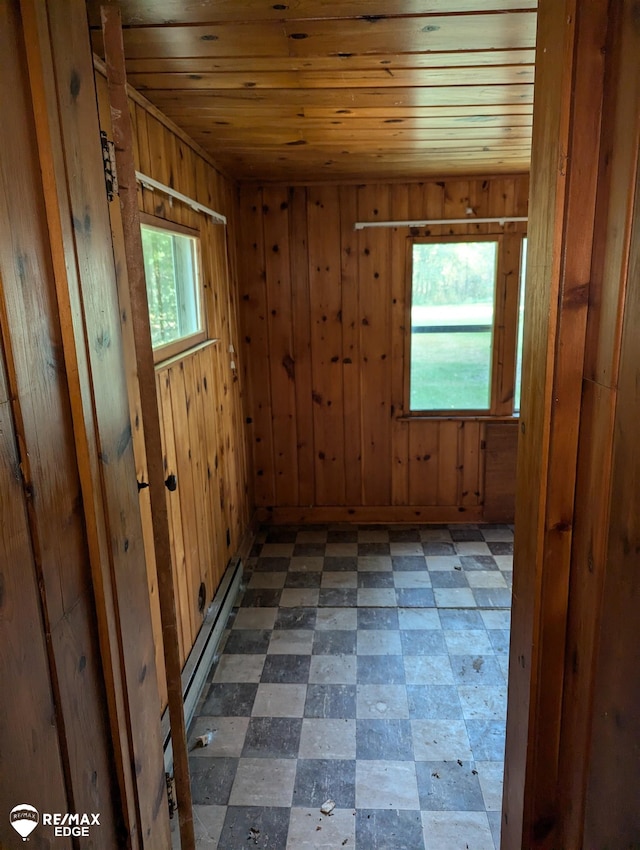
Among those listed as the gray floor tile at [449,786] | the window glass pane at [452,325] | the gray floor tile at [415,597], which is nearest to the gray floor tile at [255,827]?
the gray floor tile at [449,786]

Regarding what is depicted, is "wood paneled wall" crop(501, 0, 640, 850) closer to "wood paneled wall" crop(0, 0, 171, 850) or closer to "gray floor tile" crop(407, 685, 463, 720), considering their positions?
"wood paneled wall" crop(0, 0, 171, 850)

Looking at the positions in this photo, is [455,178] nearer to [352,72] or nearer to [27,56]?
[352,72]

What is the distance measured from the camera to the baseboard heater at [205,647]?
2.04m

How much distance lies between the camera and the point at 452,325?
12.6ft

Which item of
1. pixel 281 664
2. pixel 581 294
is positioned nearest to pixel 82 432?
pixel 581 294

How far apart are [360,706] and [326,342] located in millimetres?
2366

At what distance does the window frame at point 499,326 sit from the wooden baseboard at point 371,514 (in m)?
0.70

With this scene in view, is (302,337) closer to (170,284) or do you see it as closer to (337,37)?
(170,284)

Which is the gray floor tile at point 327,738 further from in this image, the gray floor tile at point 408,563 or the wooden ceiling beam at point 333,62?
the wooden ceiling beam at point 333,62

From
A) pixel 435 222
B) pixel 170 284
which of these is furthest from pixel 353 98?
pixel 435 222

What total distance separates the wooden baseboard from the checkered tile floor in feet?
1.43

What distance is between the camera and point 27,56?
0.78m

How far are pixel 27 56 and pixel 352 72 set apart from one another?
1.19 meters

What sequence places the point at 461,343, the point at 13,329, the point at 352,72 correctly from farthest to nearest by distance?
the point at 461,343
the point at 352,72
the point at 13,329
